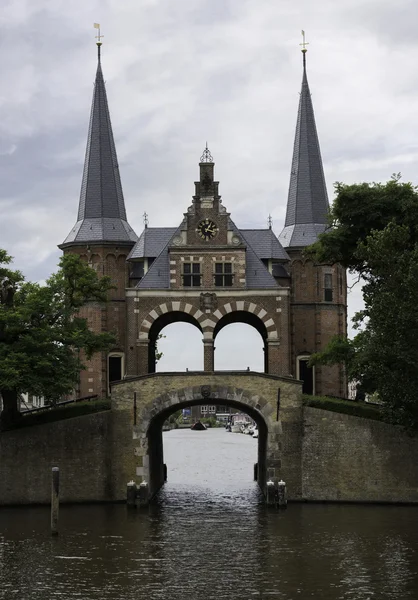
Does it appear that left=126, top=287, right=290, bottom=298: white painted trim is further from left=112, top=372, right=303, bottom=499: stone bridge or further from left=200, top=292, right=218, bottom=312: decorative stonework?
left=112, top=372, right=303, bottom=499: stone bridge

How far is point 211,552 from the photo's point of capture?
122 feet

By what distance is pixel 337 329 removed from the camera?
234ft

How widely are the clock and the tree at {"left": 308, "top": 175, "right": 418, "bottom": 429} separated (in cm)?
1196

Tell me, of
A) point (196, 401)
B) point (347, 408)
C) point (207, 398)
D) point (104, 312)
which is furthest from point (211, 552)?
point (104, 312)

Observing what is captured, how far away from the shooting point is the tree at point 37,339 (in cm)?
4997

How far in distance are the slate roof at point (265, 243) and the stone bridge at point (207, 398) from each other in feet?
60.6

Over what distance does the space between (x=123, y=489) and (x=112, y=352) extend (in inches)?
794

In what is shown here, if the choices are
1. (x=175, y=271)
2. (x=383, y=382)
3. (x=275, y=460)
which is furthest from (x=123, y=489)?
(x=175, y=271)

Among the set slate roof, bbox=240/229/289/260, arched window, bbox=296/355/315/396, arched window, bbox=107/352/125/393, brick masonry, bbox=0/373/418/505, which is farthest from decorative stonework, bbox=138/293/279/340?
brick masonry, bbox=0/373/418/505

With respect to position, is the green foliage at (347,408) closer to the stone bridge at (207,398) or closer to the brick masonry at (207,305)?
the stone bridge at (207,398)

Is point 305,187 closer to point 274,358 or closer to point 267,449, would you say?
point 274,358

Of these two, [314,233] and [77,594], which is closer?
[77,594]

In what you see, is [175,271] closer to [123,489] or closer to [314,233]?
[314,233]

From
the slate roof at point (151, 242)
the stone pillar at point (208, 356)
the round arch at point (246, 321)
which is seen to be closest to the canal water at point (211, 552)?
the stone pillar at point (208, 356)
